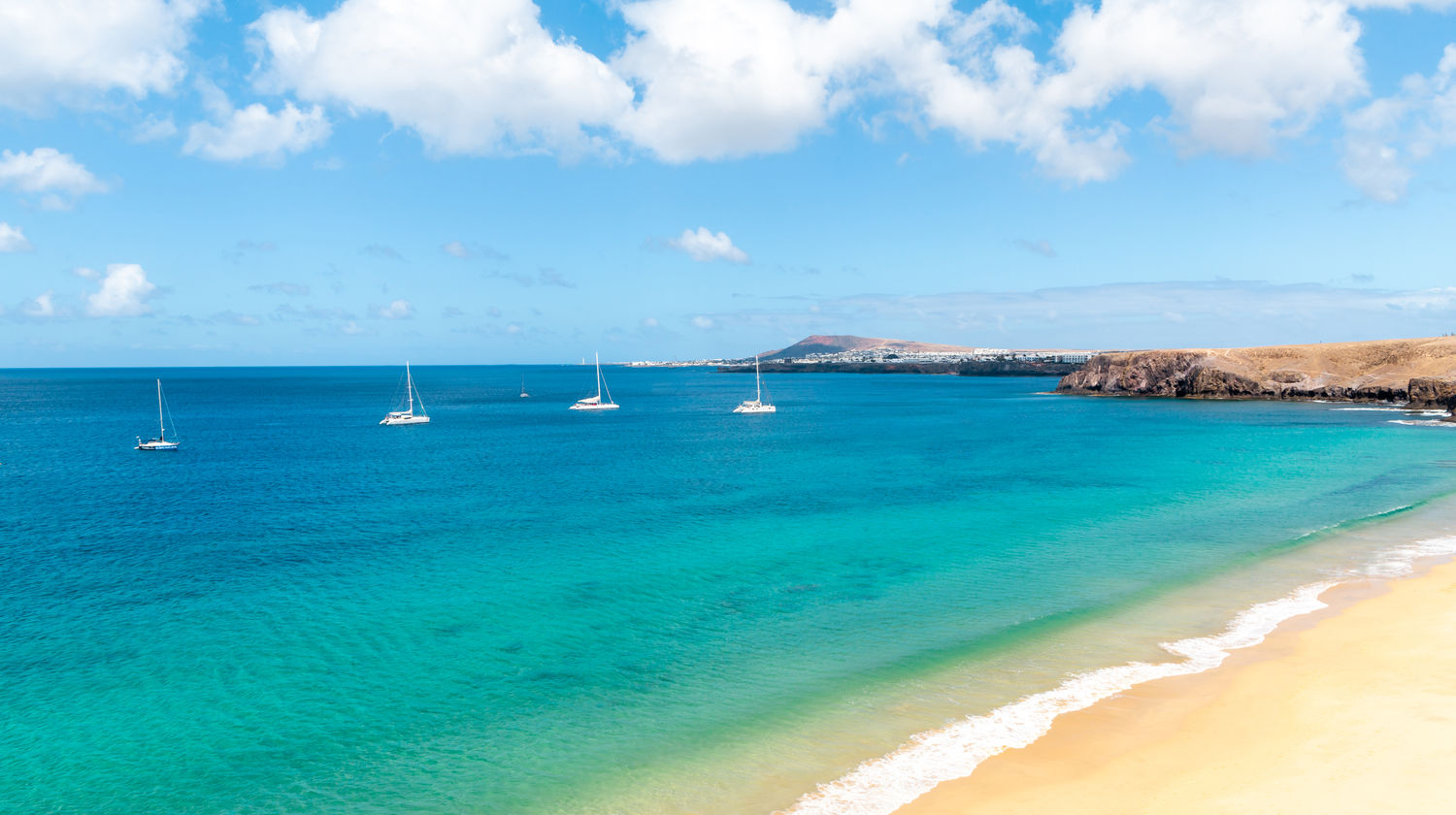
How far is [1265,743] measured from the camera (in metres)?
14.5

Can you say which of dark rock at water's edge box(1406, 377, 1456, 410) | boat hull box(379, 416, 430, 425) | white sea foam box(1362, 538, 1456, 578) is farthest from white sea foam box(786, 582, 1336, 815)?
dark rock at water's edge box(1406, 377, 1456, 410)

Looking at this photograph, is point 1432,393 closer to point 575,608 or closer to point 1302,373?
point 1302,373

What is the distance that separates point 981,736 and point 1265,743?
5.12 meters

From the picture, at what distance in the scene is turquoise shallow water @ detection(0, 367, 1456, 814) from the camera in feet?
48.0

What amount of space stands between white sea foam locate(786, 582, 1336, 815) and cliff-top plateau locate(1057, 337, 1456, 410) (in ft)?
301

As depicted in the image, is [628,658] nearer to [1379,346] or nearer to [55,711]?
[55,711]

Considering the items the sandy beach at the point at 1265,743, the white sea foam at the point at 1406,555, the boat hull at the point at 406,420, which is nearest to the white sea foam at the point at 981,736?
the sandy beach at the point at 1265,743

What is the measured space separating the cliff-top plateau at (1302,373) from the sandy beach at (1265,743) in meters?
90.9

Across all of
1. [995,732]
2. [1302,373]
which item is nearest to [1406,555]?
[995,732]

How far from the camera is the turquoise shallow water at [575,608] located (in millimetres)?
14641

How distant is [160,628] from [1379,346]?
449 feet

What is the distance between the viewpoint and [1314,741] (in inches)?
569

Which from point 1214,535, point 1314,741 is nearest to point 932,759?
point 1314,741

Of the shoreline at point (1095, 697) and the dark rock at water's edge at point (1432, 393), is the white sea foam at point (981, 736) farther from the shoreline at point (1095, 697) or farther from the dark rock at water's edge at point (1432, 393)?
the dark rock at water's edge at point (1432, 393)
